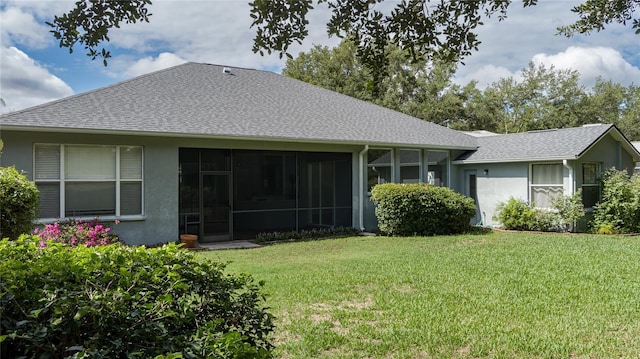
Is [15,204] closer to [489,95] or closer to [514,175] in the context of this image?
[514,175]

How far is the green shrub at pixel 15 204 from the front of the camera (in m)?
8.05

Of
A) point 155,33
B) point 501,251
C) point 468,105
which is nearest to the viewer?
point 155,33

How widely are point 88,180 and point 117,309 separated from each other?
10705 mm

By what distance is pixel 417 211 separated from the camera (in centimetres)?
1509

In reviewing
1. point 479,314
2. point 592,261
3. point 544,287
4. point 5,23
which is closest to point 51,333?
point 5,23

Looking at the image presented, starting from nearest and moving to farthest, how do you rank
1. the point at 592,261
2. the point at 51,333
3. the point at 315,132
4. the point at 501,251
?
the point at 51,333, the point at 592,261, the point at 501,251, the point at 315,132

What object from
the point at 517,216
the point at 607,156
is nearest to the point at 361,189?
the point at 517,216

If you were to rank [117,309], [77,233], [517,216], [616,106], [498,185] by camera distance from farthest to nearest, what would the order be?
[616,106], [498,185], [517,216], [77,233], [117,309]

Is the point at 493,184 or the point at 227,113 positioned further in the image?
the point at 493,184

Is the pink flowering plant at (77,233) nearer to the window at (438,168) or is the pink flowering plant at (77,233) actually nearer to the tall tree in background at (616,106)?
the window at (438,168)

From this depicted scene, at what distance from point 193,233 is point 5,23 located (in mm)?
11279

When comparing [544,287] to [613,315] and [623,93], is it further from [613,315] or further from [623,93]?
[623,93]

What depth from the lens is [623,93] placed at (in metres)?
46.6

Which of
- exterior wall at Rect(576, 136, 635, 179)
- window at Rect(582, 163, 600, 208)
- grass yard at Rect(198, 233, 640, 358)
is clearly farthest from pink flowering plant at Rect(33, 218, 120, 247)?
window at Rect(582, 163, 600, 208)
